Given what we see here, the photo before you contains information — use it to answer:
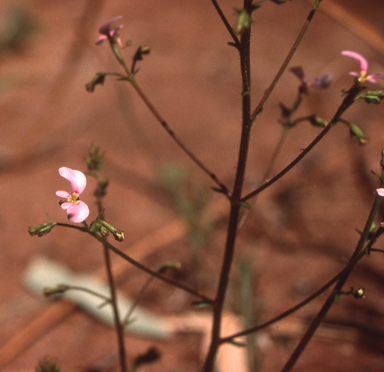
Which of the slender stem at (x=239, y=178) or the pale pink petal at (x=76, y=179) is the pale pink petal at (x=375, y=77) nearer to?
the slender stem at (x=239, y=178)

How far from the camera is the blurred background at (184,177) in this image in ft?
8.07

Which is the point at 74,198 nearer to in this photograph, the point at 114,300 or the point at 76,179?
the point at 76,179

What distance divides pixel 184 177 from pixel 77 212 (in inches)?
83.5

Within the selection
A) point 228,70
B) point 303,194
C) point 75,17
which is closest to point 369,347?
point 303,194

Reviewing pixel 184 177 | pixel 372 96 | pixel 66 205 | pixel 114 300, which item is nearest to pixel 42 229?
pixel 66 205

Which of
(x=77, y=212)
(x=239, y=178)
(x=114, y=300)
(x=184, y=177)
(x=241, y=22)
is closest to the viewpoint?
(x=241, y=22)

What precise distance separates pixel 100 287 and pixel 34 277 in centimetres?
41

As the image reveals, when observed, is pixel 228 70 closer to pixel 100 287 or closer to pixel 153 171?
pixel 153 171

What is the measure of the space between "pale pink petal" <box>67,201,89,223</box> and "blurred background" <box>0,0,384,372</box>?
3.76 feet

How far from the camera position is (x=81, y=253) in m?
2.97

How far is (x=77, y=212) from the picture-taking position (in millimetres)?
1107

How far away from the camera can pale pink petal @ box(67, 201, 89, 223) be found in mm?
1078

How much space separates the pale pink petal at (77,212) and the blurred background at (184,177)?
115 centimetres

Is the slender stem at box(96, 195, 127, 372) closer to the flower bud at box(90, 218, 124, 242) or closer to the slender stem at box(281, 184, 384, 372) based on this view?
the flower bud at box(90, 218, 124, 242)
